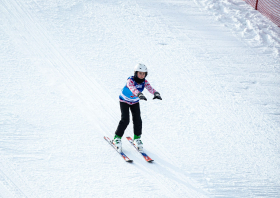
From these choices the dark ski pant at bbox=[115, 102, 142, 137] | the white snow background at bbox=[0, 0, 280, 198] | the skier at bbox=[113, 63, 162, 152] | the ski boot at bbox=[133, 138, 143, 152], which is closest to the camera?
the white snow background at bbox=[0, 0, 280, 198]

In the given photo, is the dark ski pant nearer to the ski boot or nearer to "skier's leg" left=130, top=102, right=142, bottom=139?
"skier's leg" left=130, top=102, right=142, bottom=139

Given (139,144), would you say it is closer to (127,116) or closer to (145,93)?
(127,116)

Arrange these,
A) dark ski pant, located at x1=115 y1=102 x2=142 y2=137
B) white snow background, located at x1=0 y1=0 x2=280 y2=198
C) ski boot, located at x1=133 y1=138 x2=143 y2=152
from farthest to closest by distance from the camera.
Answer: ski boot, located at x1=133 y1=138 x2=143 y2=152 → dark ski pant, located at x1=115 y1=102 x2=142 y2=137 → white snow background, located at x1=0 y1=0 x2=280 y2=198

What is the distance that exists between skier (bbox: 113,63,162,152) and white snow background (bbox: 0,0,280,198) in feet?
0.77

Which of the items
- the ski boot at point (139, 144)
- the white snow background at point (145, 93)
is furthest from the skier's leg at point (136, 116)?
the white snow background at point (145, 93)

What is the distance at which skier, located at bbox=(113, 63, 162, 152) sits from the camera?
5.11 meters

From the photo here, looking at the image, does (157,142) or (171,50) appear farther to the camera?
(171,50)

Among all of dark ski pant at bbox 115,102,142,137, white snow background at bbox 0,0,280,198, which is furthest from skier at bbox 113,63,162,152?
white snow background at bbox 0,0,280,198

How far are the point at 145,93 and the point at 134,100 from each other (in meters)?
2.03

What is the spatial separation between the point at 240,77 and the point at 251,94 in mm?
722

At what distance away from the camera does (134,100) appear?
534cm

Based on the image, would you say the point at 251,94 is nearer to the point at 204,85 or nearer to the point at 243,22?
the point at 204,85

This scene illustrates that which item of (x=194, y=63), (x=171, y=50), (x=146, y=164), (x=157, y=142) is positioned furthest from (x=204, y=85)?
(x=146, y=164)

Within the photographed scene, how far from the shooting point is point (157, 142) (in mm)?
5824
